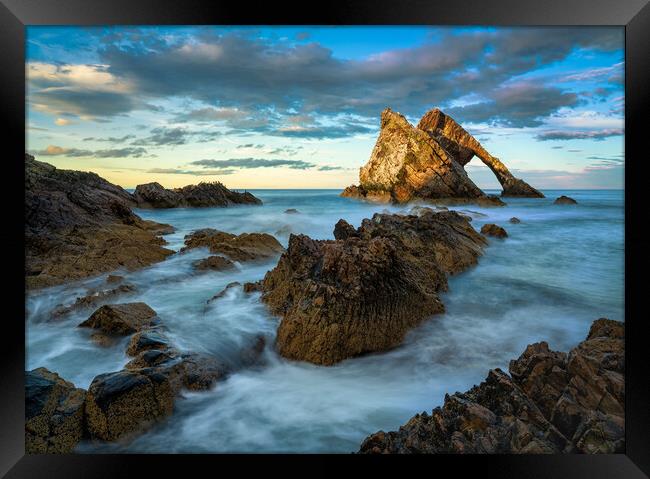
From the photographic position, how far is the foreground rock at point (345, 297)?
362 centimetres

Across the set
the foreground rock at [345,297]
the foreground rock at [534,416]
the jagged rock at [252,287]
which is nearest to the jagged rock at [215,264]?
the jagged rock at [252,287]

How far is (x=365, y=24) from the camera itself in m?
2.86

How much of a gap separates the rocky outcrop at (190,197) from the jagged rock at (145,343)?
13.3 feet

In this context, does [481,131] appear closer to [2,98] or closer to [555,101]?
[555,101]

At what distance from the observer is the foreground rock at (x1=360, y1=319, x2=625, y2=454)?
264cm

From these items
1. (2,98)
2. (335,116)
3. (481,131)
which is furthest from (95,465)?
(481,131)

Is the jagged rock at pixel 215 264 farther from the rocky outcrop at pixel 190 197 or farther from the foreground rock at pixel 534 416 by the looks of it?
the foreground rock at pixel 534 416

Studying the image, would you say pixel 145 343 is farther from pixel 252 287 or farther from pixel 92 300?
pixel 252 287

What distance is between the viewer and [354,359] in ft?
11.9

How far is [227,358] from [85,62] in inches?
128

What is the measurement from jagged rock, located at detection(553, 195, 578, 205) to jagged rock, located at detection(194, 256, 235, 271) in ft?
15.4

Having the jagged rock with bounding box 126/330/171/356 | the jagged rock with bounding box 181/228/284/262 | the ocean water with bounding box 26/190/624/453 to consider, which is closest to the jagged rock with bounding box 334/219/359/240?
the ocean water with bounding box 26/190/624/453

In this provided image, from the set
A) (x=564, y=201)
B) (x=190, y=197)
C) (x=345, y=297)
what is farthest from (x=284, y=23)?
(x=190, y=197)

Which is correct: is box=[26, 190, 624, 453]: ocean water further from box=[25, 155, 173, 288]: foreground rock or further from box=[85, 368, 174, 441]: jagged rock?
box=[25, 155, 173, 288]: foreground rock
